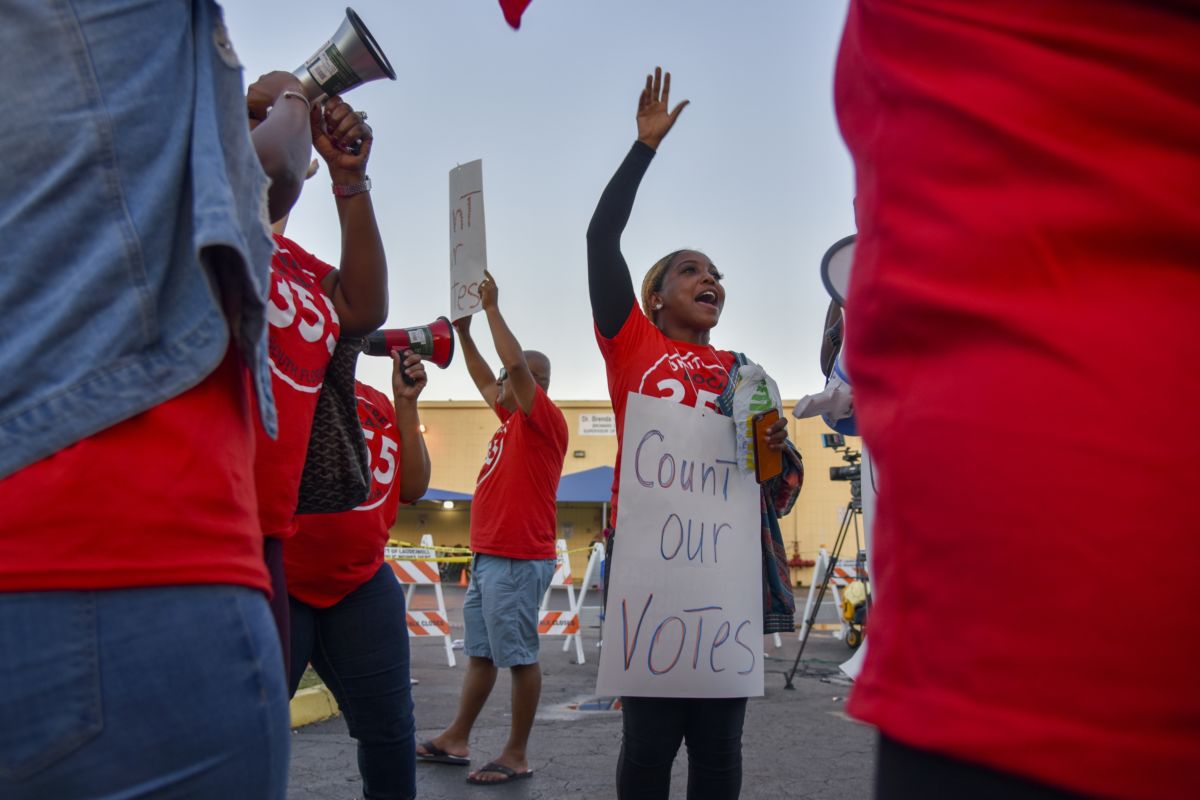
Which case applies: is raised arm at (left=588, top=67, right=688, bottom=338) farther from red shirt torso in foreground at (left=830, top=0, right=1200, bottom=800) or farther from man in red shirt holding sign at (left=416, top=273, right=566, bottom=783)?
red shirt torso in foreground at (left=830, top=0, right=1200, bottom=800)


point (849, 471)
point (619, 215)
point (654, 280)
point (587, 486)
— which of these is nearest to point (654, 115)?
point (619, 215)

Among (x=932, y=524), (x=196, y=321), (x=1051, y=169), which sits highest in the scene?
(x=1051, y=169)

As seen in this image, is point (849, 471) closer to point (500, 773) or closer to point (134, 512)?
point (500, 773)

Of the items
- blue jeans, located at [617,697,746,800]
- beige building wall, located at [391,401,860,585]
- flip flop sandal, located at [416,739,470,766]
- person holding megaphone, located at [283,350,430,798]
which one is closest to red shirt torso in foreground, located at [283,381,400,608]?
person holding megaphone, located at [283,350,430,798]

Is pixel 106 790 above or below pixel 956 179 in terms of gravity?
below

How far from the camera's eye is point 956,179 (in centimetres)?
83

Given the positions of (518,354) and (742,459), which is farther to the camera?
(518,354)

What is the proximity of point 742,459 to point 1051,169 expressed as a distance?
7.20 feet

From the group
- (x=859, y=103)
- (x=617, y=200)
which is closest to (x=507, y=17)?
(x=859, y=103)

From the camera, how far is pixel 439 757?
4859mm

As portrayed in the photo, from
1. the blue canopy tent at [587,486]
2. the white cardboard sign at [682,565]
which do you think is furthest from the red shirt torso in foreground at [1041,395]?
the blue canopy tent at [587,486]

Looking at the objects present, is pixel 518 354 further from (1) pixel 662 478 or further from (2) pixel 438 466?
(2) pixel 438 466

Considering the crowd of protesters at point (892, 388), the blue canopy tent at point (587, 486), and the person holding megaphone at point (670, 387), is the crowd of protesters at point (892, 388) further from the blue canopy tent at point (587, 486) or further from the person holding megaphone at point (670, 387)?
the blue canopy tent at point (587, 486)

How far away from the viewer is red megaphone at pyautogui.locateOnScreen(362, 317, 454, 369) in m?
3.63
